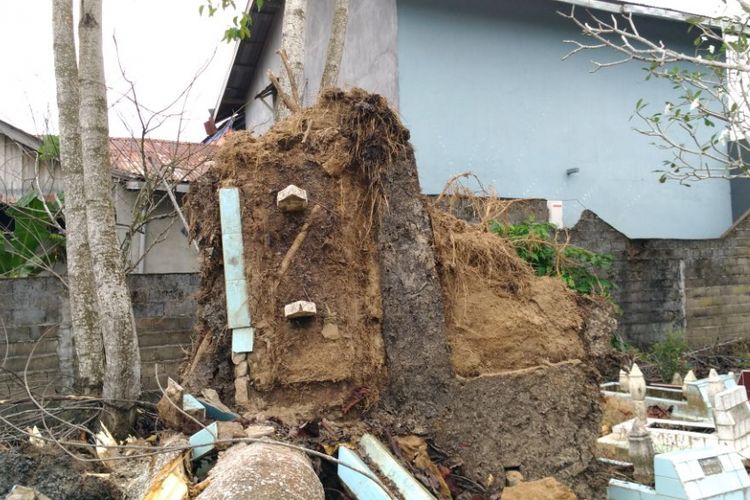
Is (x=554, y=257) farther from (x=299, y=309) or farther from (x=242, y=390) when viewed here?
(x=242, y=390)

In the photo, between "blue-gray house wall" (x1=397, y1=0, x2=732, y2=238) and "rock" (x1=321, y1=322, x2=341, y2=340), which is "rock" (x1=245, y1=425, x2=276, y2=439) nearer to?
"rock" (x1=321, y1=322, x2=341, y2=340)

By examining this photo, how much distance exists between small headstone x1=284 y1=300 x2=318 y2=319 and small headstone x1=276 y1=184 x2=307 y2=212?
0.66 metres

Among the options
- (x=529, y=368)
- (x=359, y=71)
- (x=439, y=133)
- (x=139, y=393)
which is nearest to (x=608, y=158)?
(x=439, y=133)

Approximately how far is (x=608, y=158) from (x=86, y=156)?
9057 mm

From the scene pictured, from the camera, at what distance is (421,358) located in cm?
444

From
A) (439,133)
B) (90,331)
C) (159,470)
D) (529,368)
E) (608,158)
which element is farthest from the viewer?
(608,158)

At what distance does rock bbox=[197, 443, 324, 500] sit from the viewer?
271 cm

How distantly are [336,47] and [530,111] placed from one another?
4.26 m

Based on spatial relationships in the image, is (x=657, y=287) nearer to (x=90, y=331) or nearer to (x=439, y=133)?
(x=439, y=133)

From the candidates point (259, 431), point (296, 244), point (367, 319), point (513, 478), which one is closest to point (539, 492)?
point (513, 478)

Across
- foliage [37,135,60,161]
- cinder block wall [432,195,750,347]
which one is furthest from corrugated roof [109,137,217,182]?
cinder block wall [432,195,750,347]

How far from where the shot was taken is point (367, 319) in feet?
14.5

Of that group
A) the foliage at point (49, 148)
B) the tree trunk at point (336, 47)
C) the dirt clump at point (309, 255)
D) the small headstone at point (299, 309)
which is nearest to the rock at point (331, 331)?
the dirt clump at point (309, 255)

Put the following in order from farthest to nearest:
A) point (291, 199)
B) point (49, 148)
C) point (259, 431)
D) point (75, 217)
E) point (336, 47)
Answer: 1. point (49, 148)
2. point (336, 47)
3. point (75, 217)
4. point (291, 199)
5. point (259, 431)
